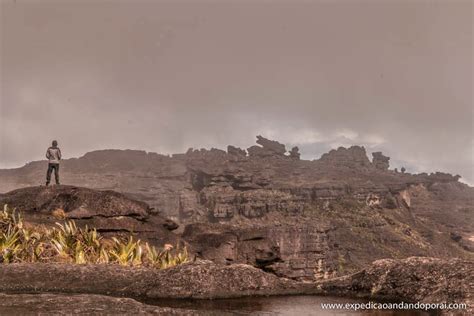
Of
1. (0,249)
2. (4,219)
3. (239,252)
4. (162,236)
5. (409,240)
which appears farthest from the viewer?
(409,240)

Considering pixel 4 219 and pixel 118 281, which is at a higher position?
pixel 4 219

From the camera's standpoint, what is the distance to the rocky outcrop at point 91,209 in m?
25.3

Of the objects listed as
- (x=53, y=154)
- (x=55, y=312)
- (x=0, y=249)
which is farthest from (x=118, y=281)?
(x=53, y=154)

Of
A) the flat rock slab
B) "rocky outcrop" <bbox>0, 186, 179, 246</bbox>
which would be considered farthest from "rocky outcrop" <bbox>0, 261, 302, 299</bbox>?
"rocky outcrop" <bbox>0, 186, 179, 246</bbox>

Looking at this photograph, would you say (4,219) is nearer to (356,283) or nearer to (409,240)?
(356,283)

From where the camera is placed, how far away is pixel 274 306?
948 cm

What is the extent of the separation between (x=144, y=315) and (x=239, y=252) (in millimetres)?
26042

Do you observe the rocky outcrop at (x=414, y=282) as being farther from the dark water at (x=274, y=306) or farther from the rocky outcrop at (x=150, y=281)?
the rocky outcrop at (x=150, y=281)

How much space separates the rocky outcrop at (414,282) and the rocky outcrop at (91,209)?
17.2 metres

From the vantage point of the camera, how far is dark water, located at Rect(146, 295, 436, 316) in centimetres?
870

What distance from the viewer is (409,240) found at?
184m

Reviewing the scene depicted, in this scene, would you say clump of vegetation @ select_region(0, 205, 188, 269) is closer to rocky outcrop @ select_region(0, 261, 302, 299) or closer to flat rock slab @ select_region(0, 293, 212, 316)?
rocky outcrop @ select_region(0, 261, 302, 299)

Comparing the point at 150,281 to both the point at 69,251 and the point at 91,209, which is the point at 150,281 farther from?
the point at 91,209

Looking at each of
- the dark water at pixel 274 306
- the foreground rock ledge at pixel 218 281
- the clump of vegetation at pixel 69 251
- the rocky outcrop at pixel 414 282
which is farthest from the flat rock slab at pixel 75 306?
the clump of vegetation at pixel 69 251
